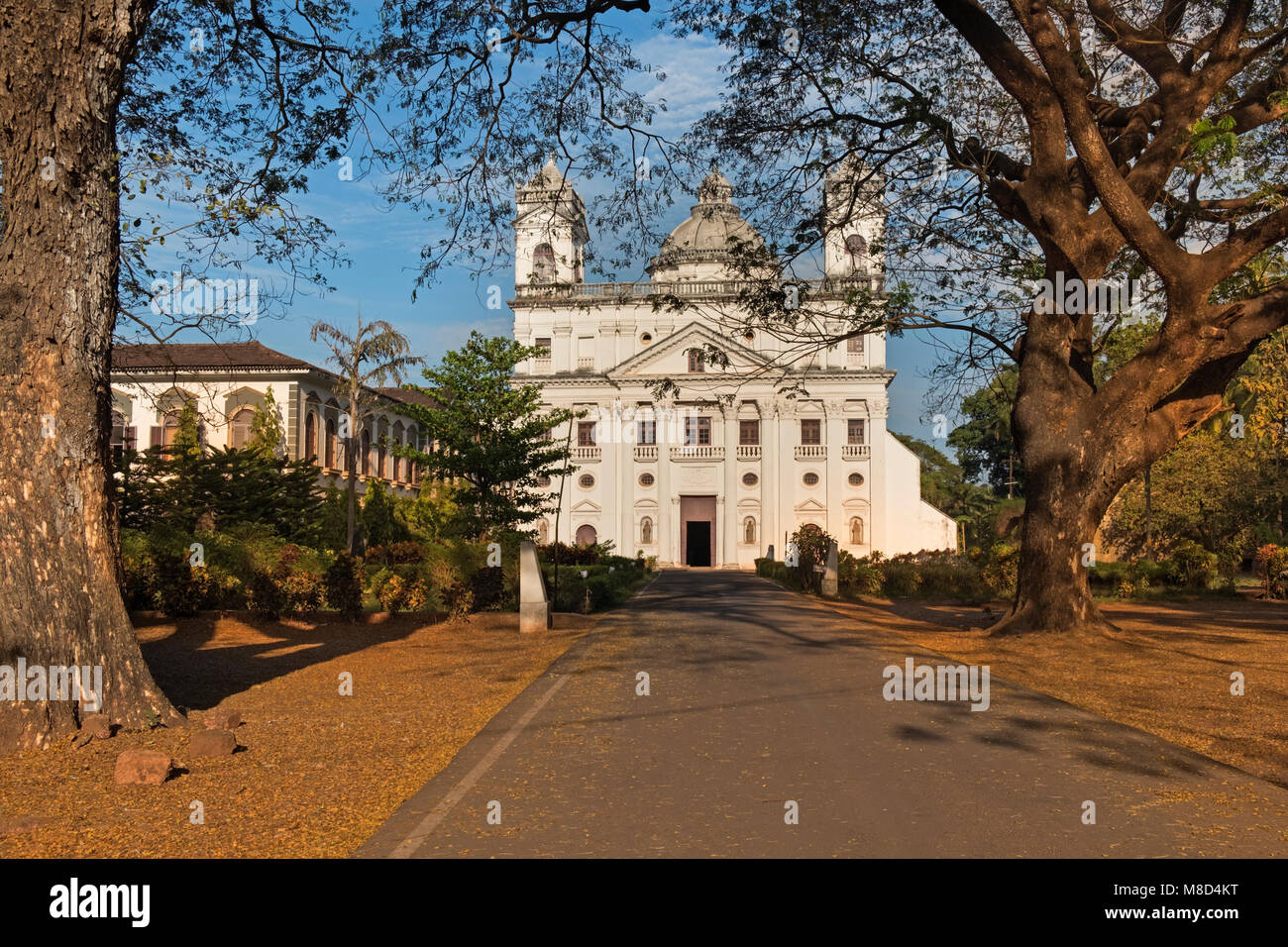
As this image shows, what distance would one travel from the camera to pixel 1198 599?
955 inches

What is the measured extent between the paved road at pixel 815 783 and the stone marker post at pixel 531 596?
244 inches

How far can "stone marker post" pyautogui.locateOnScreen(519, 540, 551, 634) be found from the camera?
16609 mm

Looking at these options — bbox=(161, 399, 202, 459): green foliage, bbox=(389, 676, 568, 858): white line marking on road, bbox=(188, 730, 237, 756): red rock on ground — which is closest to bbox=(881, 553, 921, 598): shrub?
bbox=(161, 399, 202, 459): green foliage

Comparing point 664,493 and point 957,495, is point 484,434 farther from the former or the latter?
point 957,495

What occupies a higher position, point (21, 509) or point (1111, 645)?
point (21, 509)

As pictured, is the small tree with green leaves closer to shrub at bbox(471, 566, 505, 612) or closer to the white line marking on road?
shrub at bbox(471, 566, 505, 612)

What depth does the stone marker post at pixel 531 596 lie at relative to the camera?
16609mm

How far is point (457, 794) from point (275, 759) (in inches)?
72.0

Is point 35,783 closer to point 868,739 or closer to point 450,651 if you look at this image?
point 868,739

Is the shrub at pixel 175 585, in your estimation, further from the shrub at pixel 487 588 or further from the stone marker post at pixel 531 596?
the stone marker post at pixel 531 596

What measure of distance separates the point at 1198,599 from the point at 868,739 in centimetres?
2056

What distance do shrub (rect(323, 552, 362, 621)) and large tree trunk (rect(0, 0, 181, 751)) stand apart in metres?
9.85

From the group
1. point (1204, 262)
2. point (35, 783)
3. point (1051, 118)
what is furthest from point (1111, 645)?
point (35, 783)

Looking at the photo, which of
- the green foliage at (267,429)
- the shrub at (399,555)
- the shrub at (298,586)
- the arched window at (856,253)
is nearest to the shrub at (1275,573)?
the arched window at (856,253)
